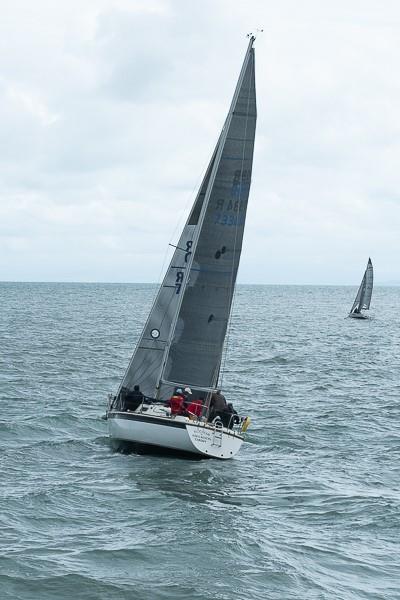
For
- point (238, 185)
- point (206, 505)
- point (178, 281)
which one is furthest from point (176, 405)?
point (238, 185)

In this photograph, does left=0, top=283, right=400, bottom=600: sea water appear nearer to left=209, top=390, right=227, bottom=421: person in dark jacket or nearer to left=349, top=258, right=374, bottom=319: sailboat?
left=209, top=390, right=227, bottom=421: person in dark jacket

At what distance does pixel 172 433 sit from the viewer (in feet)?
74.2

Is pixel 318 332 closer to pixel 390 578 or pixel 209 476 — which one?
pixel 209 476

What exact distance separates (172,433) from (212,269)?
565cm

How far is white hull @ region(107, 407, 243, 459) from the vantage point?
2261cm

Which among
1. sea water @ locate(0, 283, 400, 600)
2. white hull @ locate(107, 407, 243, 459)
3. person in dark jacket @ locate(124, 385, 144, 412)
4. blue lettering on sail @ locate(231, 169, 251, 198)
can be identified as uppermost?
blue lettering on sail @ locate(231, 169, 251, 198)

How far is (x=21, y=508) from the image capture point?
18438 mm

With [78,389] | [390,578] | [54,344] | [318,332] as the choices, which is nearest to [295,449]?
[390,578]

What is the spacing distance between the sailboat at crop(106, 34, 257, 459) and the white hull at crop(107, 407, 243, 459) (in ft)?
4.05

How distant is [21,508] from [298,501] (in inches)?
276

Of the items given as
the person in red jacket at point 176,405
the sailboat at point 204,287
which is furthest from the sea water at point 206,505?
the sailboat at point 204,287

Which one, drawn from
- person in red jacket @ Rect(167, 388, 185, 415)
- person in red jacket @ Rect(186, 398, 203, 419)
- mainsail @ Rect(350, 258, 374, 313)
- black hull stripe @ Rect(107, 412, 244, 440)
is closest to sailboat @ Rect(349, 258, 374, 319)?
mainsail @ Rect(350, 258, 374, 313)

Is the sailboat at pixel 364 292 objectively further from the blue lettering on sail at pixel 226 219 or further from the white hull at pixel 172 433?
the white hull at pixel 172 433

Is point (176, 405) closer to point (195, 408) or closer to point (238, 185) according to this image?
point (195, 408)
